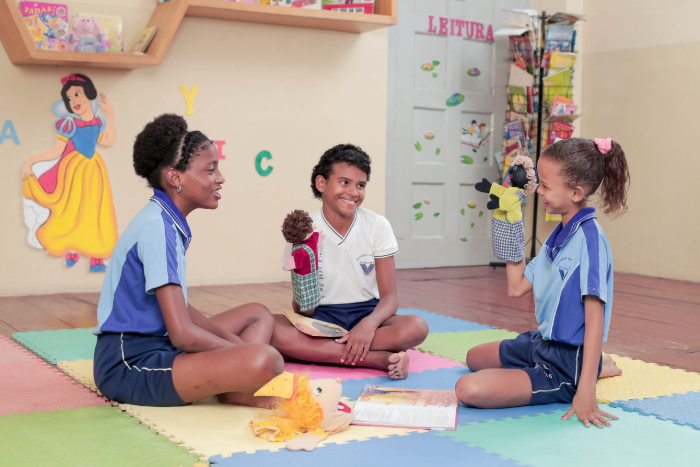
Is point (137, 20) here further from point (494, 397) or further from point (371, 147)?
point (494, 397)

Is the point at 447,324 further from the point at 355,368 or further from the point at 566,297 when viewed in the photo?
the point at 566,297

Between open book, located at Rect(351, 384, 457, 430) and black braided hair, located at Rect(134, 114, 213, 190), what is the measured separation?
72 cm

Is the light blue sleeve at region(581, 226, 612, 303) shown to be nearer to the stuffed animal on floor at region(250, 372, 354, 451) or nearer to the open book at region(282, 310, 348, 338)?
the stuffed animal on floor at region(250, 372, 354, 451)

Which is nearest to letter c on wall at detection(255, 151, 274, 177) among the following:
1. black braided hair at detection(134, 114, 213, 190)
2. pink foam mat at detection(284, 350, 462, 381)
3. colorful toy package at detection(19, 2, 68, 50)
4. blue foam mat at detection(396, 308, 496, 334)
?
colorful toy package at detection(19, 2, 68, 50)

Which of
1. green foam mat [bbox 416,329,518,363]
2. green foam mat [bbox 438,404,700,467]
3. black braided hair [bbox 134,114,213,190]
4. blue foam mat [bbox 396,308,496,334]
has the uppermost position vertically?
black braided hair [bbox 134,114,213,190]

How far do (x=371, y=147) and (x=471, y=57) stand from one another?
1.11 meters

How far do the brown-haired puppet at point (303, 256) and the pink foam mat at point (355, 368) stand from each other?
0.19m

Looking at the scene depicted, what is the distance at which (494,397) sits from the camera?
167 centimetres

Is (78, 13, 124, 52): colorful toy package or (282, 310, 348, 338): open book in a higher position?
(78, 13, 124, 52): colorful toy package

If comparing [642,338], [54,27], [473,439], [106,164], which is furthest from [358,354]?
[54,27]

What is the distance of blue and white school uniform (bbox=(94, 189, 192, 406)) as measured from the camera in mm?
1600

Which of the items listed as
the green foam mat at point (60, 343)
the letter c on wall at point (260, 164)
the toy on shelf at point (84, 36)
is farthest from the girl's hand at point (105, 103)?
the green foam mat at point (60, 343)

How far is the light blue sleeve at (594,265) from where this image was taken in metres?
1.60

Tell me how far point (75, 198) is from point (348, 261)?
6.12 feet
